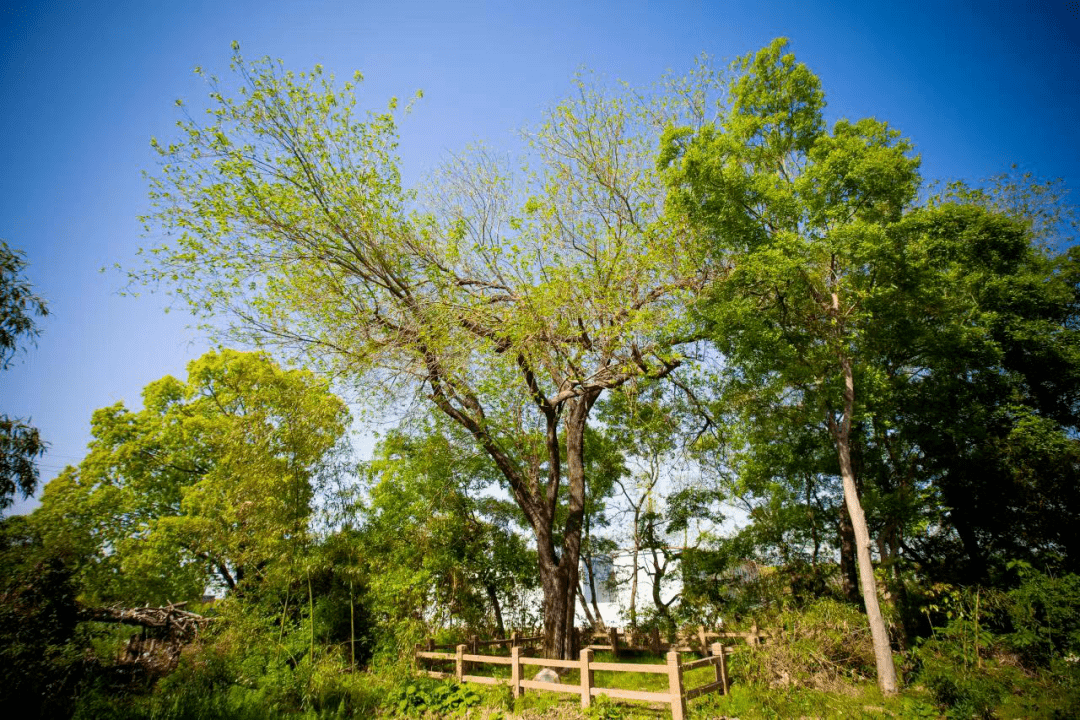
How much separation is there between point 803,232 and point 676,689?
29.1ft

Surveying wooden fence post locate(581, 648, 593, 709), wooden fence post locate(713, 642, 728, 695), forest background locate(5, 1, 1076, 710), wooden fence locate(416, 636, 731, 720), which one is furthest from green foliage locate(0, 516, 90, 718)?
wooden fence post locate(713, 642, 728, 695)

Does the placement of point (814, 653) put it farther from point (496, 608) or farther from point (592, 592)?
point (592, 592)

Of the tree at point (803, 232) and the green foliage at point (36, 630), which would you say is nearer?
the green foliage at point (36, 630)

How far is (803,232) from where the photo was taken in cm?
1017

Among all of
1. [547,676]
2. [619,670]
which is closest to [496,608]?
[547,676]

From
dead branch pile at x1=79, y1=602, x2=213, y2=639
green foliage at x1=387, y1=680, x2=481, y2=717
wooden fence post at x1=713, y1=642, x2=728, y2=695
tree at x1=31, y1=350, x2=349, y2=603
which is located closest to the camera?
wooden fence post at x1=713, y1=642, x2=728, y2=695

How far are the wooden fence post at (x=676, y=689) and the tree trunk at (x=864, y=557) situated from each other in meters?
4.51

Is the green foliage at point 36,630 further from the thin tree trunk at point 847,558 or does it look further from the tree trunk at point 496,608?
the thin tree trunk at point 847,558

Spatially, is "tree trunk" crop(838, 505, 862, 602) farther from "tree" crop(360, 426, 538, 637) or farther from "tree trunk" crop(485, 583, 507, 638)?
"tree trunk" crop(485, 583, 507, 638)

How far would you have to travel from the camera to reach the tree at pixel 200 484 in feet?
35.1

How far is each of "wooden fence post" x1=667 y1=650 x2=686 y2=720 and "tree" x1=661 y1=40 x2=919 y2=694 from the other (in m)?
4.66

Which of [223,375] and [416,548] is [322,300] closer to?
[416,548]

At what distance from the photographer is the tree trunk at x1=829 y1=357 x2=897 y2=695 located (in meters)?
8.64

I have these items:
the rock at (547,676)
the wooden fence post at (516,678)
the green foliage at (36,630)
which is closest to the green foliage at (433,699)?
the wooden fence post at (516,678)
